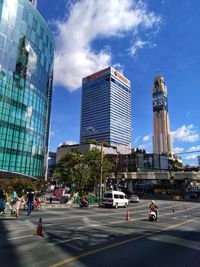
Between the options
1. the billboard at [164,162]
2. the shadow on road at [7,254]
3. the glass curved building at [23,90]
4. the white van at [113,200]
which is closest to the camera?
the shadow on road at [7,254]

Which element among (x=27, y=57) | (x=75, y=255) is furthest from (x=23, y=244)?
(x=27, y=57)

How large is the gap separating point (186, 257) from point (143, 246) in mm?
1930

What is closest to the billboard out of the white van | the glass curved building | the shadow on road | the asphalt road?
the glass curved building

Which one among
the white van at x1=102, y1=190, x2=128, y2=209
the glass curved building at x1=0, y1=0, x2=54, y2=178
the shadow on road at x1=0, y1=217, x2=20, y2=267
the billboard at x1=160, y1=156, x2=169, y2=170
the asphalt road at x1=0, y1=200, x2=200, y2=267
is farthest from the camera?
the billboard at x1=160, y1=156, x2=169, y2=170

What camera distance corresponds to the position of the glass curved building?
52469 millimetres

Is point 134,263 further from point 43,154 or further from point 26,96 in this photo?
point 43,154

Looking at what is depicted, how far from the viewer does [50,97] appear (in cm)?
7162

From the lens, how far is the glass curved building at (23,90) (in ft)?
172

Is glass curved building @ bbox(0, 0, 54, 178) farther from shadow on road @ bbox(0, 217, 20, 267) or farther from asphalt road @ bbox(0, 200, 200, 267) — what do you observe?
shadow on road @ bbox(0, 217, 20, 267)

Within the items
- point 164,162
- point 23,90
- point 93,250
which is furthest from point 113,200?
point 164,162

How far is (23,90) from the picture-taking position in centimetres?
5728

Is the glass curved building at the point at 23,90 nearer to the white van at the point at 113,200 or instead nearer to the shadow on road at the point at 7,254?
the white van at the point at 113,200

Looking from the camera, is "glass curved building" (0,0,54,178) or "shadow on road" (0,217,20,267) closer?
"shadow on road" (0,217,20,267)

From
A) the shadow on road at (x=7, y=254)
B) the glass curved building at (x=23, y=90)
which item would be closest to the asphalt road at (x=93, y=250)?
the shadow on road at (x=7, y=254)
